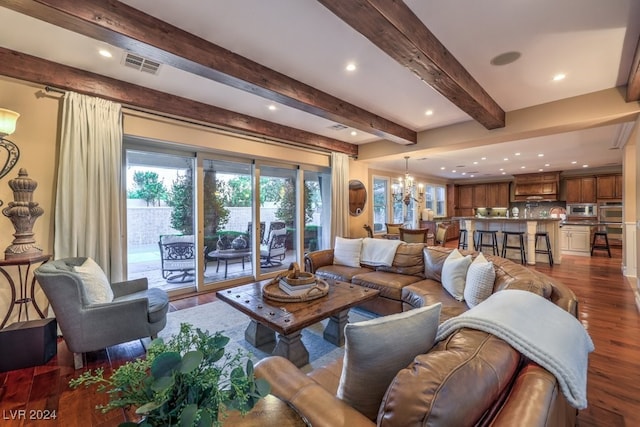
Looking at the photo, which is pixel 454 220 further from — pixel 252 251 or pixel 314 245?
pixel 252 251

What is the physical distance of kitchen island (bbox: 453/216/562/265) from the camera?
6008 mm

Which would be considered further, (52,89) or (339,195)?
(339,195)

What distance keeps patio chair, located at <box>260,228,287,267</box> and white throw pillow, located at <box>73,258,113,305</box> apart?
9.04 feet

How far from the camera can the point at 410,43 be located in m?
2.07

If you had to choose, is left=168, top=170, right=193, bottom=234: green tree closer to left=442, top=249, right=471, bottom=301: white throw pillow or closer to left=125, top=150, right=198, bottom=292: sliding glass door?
left=125, top=150, right=198, bottom=292: sliding glass door

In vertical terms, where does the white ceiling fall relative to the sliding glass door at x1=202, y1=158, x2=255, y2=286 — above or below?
above

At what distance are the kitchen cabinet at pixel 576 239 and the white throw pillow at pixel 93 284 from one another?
373 inches

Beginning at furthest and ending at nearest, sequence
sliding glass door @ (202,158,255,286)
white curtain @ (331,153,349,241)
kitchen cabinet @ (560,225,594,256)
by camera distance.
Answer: kitchen cabinet @ (560,225,594,256), white curtain @ (331,153,349,241), sliding glass door @ (202,158,255,286)

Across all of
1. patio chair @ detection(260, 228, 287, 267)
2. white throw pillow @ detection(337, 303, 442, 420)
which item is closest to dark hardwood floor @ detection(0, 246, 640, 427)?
white throw pillow @ detection(337, 303, 442, 420)

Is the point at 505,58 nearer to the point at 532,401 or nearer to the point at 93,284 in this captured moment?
the point at 532,401

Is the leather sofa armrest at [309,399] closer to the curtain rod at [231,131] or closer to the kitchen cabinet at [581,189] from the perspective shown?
the curtain rod at [231,131]

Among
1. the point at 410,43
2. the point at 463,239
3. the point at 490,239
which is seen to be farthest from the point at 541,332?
the point at 463,239

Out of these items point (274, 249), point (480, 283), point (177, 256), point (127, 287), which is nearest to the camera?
point (480, 283)

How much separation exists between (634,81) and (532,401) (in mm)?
3716
